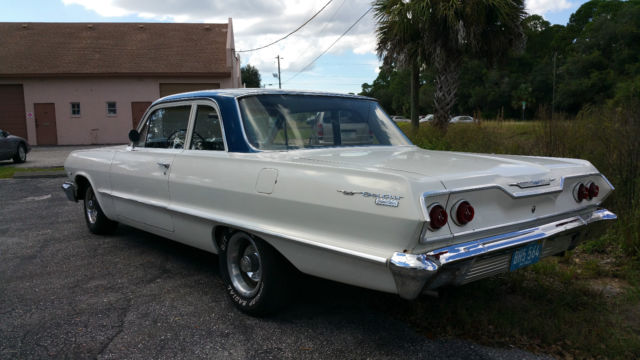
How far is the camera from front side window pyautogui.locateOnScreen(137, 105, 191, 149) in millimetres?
4332

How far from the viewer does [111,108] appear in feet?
83.1

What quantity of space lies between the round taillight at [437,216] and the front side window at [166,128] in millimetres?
2454

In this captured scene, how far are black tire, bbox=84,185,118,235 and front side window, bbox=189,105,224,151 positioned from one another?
2113mm

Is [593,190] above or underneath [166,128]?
underneath

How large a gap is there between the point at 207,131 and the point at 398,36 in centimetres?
1093

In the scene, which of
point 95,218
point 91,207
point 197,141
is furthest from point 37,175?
point 197,141

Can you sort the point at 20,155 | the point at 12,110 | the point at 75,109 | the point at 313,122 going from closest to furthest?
1. the point at 313,122
2. the point at 20,155
3. the point at 12,110
4. the point at 75,109

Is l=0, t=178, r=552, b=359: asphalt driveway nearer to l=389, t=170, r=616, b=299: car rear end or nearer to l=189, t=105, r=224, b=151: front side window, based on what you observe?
l=389, t=170, r=616, b=299: car rear end

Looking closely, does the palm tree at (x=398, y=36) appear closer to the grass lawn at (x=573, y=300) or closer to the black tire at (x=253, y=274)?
the grass lawn at (x=573, y=300)

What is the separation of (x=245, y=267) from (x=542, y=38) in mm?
71769

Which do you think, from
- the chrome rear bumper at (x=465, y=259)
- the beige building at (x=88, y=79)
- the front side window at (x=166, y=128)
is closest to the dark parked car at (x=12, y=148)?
the beige building at (x=88, y=79)

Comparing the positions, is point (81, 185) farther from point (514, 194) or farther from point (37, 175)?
point (37, 175)

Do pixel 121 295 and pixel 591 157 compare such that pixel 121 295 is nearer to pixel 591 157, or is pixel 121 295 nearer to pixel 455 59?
pixel 591 157

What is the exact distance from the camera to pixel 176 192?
4008 millimetres
